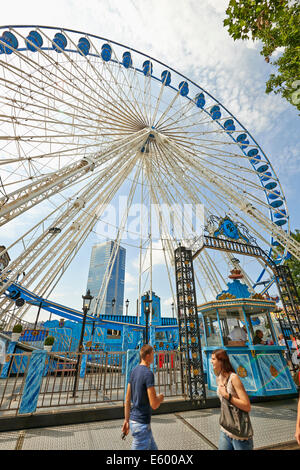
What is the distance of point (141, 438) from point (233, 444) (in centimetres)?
Result: 104

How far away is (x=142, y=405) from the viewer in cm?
262

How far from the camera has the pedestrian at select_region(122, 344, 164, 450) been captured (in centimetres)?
250

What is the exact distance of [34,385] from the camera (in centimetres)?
499

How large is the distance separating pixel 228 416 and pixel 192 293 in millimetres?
5609

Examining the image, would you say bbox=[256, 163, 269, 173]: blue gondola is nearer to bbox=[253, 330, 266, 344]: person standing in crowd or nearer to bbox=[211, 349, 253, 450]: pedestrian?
bbox=[253, 330, 266, 344]: person standing in crowd

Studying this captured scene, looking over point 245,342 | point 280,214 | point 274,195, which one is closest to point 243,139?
point 274,195

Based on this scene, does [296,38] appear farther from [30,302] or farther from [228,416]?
[30,302]

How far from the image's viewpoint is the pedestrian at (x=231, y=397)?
2359mm

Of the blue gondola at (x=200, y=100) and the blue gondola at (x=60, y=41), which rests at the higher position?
the blue gondola at (x=200, y=100)

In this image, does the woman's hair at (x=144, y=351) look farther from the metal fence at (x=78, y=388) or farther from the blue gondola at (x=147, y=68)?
the blue gondola at (x=147, y=68)

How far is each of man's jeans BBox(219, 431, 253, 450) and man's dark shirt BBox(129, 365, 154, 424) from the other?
88 centimetres

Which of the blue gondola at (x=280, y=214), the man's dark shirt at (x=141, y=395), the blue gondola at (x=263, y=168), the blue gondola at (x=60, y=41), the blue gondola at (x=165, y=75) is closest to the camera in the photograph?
the man's dark shirt at (x=141, y=395)

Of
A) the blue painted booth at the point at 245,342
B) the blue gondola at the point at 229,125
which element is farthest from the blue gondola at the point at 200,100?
the blue painted booth at the point at 245,342

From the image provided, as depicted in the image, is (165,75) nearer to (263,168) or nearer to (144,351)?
(263,168)
